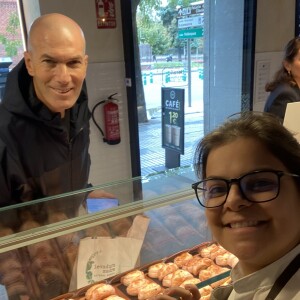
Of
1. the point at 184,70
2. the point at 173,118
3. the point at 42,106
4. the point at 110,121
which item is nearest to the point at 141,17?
the point at 184,70

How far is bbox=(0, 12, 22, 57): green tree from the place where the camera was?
9.91 feet

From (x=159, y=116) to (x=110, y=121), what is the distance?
1.08m

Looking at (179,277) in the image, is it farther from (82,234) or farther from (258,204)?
(258,204)

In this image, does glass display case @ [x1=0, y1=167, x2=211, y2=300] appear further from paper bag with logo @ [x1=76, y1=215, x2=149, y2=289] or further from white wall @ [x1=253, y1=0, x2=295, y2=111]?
white wall @ [x1=253, y1=0, x2=295, y2=111]

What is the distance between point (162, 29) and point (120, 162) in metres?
1.48

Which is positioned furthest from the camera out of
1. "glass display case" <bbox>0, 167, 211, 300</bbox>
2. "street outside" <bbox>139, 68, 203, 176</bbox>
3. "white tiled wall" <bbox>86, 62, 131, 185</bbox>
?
"street outside" <bbox>139, 68, 203, 176</bbox>

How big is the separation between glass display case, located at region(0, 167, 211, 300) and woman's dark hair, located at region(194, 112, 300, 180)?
1.83ft

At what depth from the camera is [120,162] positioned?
3490 millimetres

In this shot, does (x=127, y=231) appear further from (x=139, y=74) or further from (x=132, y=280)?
(x=139, y=74)

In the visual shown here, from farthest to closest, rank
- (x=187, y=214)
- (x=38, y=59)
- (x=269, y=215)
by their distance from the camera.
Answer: (x=38, y=59)
(x=187, y=214)
(x=269, y=215)

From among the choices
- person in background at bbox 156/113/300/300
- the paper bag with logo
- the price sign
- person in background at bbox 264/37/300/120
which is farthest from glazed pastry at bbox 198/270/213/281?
the price sign

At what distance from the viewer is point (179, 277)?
4.14 ft

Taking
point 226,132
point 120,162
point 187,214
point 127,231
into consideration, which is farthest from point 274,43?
point 226,132

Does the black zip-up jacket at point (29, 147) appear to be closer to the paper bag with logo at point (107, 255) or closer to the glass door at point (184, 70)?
the paper bag with logo at point (107, 255)
